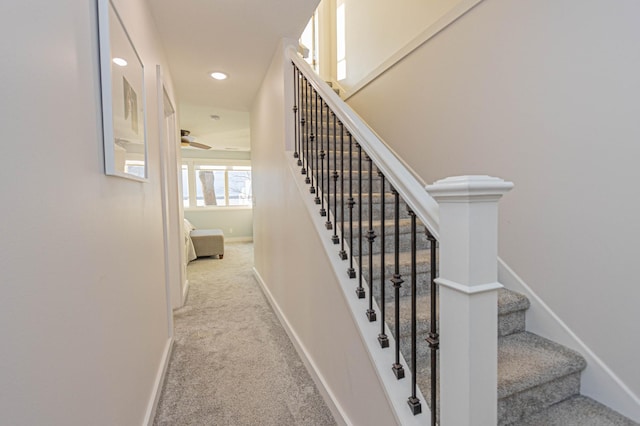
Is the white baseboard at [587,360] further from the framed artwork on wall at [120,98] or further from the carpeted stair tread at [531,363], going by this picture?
the framed artwork on wall at [120,98]

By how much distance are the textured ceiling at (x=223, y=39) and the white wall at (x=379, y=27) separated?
1004mm

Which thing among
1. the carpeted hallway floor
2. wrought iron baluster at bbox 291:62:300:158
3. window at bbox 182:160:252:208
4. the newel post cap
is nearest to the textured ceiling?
wrought iron baluster at bbox 291:62:300:158

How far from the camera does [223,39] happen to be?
7.85 ft

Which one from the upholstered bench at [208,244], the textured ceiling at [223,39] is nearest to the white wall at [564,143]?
the textured ceiling at [223,39]

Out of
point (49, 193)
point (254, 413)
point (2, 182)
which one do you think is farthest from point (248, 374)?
point (2, 182)

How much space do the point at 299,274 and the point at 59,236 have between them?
1577 mm

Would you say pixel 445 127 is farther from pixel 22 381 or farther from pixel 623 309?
pixel 22 381

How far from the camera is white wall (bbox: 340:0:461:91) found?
2510mm

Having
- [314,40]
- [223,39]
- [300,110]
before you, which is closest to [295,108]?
[300,110]

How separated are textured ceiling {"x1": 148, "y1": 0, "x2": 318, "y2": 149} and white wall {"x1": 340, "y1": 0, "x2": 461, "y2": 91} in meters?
1.00

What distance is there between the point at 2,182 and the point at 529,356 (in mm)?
1970

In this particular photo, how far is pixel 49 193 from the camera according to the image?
0.70 meters

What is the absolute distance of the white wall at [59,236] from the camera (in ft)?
1.87

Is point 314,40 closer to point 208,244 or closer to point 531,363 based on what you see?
point 208,244
